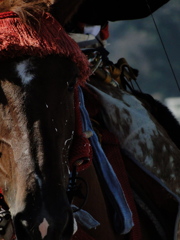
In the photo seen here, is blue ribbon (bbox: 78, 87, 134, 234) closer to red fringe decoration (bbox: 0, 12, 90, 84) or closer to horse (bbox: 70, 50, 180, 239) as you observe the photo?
horse (bbox: 70, 50, 180, 239)

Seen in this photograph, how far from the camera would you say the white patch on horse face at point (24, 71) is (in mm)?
2160

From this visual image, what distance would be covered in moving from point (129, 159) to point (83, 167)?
0.77 meters

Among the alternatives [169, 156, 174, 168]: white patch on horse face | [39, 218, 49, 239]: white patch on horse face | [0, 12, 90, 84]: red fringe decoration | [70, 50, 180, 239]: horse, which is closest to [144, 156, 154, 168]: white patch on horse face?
[70, 50, 180, 239]: horse

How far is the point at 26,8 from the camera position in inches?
90.5

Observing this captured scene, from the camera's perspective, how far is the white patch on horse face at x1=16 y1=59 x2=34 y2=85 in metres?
2.16

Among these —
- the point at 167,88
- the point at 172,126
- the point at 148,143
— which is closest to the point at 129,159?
the point at 148,143

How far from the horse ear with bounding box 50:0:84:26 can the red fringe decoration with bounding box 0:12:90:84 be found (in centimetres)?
6

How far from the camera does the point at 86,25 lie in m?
3.53

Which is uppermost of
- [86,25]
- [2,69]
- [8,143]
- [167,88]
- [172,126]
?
[2,69]

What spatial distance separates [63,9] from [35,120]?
581mm

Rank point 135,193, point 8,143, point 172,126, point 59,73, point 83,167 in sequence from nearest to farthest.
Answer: point 8,143
point 59,73
point 83,167
point 135,193
point 172,126

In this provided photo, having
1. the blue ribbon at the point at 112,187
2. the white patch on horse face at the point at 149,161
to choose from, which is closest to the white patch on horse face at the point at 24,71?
the blue ribbon at the point at 112,187

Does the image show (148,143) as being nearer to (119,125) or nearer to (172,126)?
(119,125)

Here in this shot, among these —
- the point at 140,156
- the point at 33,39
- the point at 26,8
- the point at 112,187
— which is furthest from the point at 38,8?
the point at 140,156
